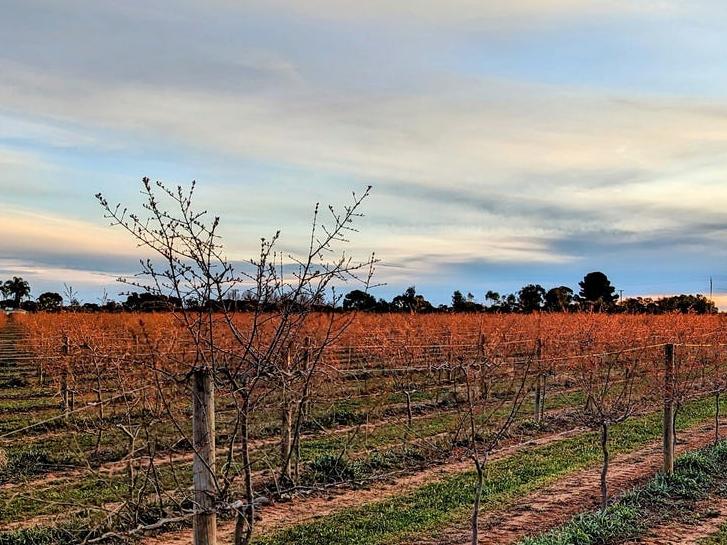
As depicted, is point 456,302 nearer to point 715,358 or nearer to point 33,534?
point 715,358

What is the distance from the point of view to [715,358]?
19.2 m

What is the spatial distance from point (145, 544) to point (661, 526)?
4.87 m

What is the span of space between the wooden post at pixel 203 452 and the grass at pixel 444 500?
316 cm

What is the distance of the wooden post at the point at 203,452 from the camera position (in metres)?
3.32

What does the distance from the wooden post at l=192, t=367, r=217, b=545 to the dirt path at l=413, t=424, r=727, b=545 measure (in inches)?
135

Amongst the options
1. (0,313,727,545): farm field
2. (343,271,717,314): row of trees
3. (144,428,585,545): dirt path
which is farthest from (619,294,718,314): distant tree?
(144,428,585,545): dirt path

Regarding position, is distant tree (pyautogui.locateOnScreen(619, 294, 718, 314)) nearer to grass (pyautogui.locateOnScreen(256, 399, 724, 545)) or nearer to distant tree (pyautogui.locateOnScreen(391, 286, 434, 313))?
distant tree (pyautogui.locateOnScreen(391, 286, 434, 313))

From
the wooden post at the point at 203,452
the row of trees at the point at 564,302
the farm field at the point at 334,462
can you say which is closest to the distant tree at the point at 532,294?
the row of trees at the point at 564,302

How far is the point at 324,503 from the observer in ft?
25.4

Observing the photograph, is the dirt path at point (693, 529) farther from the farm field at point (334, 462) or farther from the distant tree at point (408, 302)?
the distant tree at point (408, 302)

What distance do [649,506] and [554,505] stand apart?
973 mm

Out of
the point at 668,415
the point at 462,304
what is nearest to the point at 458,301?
the point at 462,304

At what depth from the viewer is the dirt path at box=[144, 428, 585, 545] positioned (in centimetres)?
666

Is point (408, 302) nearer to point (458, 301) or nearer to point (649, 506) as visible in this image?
point (458, 301)
